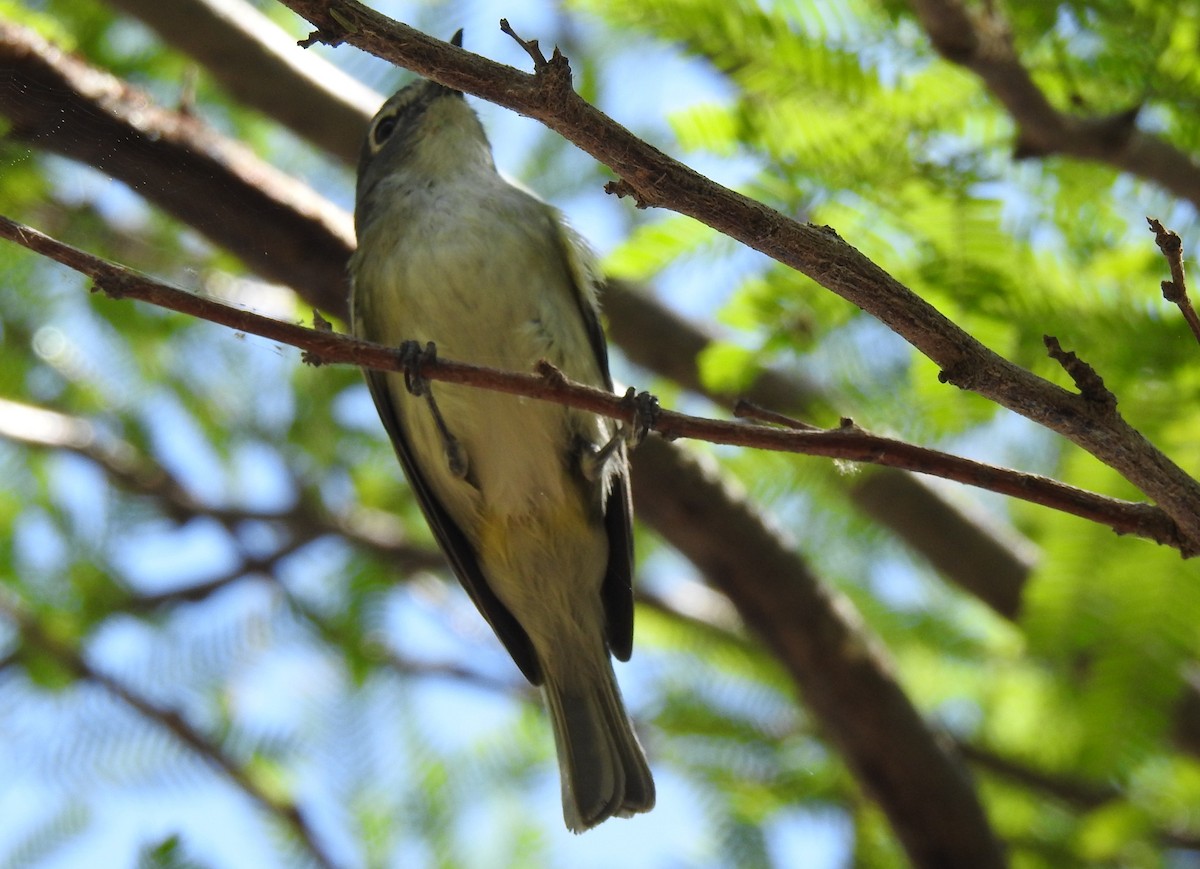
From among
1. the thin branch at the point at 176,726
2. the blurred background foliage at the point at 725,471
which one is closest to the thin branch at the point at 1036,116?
the blurred background foliage at the point at 725,471

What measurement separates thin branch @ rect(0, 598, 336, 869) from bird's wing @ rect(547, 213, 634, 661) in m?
1.10

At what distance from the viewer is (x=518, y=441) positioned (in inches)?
133

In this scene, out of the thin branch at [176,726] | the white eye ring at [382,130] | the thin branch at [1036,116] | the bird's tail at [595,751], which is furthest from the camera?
the white eye ring at [382,130]

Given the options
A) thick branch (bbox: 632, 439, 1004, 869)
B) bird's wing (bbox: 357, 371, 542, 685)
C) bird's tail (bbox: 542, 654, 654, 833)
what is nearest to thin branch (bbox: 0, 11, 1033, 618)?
thick branch (bbox: 632, 439, 1004, 869)

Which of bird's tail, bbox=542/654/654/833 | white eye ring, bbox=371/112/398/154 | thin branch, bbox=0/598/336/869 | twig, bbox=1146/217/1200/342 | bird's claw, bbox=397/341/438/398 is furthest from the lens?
white eye ring, bbox=371/112/398/154

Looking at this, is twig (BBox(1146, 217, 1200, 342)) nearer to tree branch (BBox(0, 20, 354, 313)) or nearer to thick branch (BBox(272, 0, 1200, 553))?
thick branch (BBox(272, 0, 1200, 553))

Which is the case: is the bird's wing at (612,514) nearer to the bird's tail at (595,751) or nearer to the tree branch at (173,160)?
the bird's tail at (595,751)

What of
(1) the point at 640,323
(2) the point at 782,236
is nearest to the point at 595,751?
(1) the point at 640,323

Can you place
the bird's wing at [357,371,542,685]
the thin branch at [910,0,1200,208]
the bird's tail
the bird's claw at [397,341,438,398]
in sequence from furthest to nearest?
the bird's wing at [357,371,542,685] → the bird's tail → the thin branch at [910,0,1200,208] → the bird's claw at [397,341,438,398]

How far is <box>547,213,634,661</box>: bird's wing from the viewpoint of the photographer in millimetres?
3432

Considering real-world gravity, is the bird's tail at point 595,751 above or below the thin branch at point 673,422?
above

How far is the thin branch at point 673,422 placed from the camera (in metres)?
1.74

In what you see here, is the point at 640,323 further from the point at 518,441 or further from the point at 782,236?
the point at 782,236

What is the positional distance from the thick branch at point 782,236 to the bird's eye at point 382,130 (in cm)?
225
